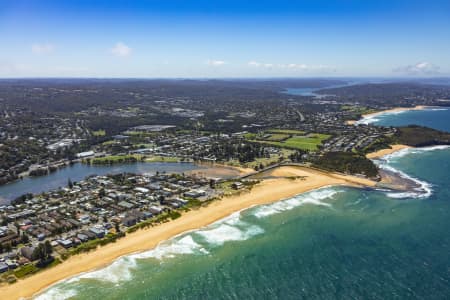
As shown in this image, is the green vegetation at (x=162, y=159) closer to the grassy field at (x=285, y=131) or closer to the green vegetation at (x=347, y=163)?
the green vegetation at (x=347, y=163)

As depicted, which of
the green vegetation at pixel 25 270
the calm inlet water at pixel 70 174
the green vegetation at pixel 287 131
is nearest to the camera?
the green vegetation at pixel 25 270

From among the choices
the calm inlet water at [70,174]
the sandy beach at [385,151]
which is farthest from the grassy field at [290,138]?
the calm inlet water at [70,174]

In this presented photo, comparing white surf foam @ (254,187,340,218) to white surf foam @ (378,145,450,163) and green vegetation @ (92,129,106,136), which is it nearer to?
white surf foam @ (378,145,450,163)

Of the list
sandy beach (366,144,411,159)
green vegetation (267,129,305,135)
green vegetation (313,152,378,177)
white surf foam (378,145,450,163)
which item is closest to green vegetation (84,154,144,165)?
green vegetation (313,152,378,177)

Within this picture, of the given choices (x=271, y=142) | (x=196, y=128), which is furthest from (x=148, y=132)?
(x=271, y=142)

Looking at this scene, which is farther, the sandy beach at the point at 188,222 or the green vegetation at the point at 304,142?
the green vegetation at the point at 304,142

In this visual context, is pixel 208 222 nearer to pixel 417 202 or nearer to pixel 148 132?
pixel 417 202
